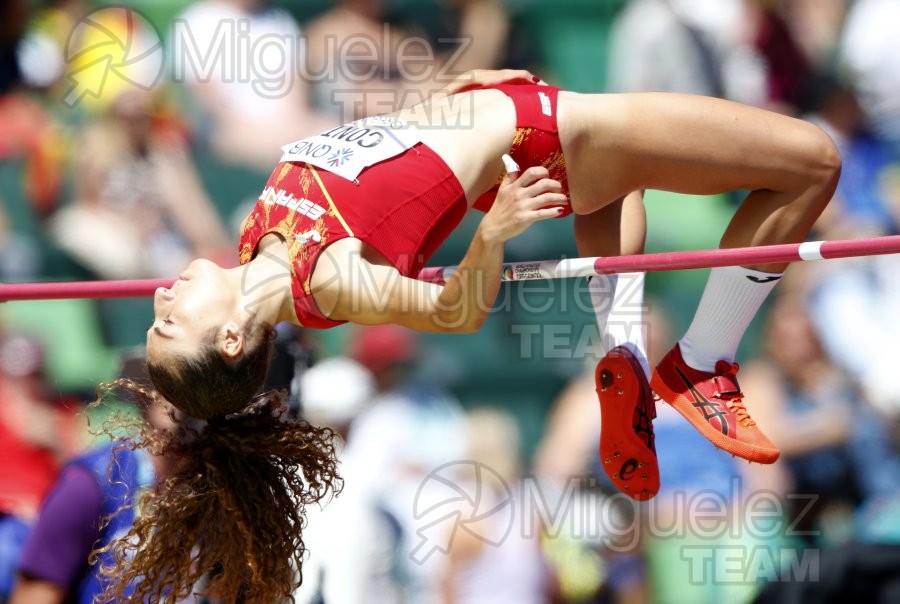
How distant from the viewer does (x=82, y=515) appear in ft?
12.2

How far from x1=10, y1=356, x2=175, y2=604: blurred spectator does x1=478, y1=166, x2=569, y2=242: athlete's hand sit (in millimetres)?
1150

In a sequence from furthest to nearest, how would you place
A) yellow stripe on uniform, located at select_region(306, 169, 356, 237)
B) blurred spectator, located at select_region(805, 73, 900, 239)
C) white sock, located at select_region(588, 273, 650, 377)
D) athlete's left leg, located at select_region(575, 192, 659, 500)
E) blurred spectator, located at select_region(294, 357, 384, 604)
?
blurred spectator, located at select_region(805, 73, 900, 239) < blurred spectator, located at select_region(294, 357, 384, 604) < white sock, located at select_region(588, 273, 650, 377) < athlete's left leg, located at select_region(575, 192, 659, 500) < yellow stripe on uniform, located at select_region(306, 169, 356, 237)

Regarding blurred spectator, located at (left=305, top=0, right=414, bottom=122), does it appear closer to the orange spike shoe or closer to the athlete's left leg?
the athlete's left leg

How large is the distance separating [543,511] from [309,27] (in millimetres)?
2781

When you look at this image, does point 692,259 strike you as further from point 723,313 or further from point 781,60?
point 781,60

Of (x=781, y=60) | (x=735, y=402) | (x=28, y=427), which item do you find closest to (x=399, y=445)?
(x=28, y=427)

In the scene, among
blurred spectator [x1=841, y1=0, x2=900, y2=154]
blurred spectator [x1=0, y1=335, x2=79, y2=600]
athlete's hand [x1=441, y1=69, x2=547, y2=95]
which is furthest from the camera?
blurred spectator [x1=841, y1=0, x2=900, y2=154]

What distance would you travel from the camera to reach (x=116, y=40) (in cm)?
632

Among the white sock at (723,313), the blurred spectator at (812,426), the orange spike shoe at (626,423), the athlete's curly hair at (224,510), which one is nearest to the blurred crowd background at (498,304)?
the blurred spectator at (812,426)

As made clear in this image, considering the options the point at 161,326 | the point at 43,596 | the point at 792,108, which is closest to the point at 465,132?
the point at 161,326

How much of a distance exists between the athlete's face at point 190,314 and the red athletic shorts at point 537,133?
34.9 inches

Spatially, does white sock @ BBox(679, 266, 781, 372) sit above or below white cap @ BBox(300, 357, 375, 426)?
above

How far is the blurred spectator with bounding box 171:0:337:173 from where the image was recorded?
6.25m

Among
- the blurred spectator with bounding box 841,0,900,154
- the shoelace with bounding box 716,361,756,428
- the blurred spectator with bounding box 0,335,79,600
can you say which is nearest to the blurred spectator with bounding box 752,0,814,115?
the blurred spectator with bounding box 841,0,900,154
